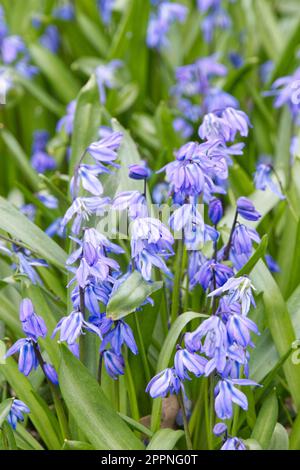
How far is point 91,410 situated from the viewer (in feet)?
8.23

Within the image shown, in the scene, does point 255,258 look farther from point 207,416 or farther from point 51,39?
point 51,39

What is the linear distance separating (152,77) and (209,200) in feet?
8.39

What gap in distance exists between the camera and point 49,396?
3080mm

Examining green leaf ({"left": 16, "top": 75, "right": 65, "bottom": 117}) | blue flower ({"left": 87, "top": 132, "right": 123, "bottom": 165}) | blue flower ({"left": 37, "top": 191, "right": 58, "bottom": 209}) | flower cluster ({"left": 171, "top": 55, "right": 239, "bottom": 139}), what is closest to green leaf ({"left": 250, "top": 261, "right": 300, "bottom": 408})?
blue flower ({"left": 87, "top": 132, "right": 123, "bottom": 165})

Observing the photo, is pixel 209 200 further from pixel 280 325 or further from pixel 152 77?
pixel 152 77

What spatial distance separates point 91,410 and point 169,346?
1.04 feet

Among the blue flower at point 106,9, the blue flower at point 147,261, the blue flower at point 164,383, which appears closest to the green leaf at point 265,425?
the blue flower at point 164,383

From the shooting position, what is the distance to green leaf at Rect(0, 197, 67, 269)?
9.16ft

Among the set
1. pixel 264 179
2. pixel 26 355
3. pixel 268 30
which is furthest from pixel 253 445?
pixel 268 30

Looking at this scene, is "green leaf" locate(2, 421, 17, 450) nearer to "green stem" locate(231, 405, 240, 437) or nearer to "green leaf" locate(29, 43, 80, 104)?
"green stem" locate(231, 405, 240, 437)

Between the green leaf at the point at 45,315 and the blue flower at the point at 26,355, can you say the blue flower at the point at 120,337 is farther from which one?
the green leaf at the point at 45,315
